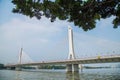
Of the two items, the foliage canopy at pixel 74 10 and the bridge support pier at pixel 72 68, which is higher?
the foliage canopy at pixel 74 10

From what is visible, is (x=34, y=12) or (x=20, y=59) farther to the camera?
(x=20, y=59)

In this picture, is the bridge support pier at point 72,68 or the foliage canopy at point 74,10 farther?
the bridge support pier at point 72,68

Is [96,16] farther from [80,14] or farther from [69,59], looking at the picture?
[69,59]

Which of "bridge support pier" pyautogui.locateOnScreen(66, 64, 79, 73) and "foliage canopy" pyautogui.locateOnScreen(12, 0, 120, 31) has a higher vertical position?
"foliage canopy" pyautogui.locateOnScreen(12, 0, 120, 31)

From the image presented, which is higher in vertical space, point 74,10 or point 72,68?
point 74,10

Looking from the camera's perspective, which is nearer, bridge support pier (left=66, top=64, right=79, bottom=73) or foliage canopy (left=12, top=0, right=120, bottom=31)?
foliage canopy (left=12, top=0, right=120, bottom=31)

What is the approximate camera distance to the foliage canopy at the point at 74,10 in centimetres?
1059

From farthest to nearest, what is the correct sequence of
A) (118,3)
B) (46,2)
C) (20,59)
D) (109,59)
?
(20,59) → (109,59) → (118,3) → (46,2)

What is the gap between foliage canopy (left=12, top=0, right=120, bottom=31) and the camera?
10594 mm

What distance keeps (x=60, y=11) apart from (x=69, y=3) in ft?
2.04

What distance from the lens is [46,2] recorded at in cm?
1044

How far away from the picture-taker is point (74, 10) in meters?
11.1

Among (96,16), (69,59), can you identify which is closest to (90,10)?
(96,16)

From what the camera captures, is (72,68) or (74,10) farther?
(72,68)
